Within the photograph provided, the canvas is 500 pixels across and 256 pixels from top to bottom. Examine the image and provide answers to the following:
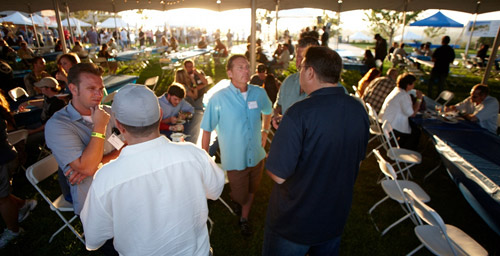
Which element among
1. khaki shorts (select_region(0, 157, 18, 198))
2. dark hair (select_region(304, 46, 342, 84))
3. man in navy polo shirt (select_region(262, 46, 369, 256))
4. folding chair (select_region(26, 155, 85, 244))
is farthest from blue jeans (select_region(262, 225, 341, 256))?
khaki shorts (select_region(0, 157, 18, 198))

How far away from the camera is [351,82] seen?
34.1 ft

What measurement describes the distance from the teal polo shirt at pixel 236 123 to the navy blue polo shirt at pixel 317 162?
924 millimetres

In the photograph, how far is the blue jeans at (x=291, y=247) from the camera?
1.65 meters

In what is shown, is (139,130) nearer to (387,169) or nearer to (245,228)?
(245,228)

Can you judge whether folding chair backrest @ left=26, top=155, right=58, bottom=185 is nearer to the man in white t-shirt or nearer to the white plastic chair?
the white plastic chair

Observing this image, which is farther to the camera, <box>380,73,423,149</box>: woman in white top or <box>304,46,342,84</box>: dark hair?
<box>380,73,423,149</box>: woman in white top

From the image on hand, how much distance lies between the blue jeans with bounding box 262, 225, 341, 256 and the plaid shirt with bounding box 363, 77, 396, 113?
421cm

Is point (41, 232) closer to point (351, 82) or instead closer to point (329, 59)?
point (329, 59)

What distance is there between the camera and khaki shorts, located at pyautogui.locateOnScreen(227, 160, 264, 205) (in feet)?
8.68

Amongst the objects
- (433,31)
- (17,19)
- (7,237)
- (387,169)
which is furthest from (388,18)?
(17,19)

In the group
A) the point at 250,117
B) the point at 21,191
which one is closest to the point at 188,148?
the point at 250,117

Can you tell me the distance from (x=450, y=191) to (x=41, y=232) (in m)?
Answer: 5.73

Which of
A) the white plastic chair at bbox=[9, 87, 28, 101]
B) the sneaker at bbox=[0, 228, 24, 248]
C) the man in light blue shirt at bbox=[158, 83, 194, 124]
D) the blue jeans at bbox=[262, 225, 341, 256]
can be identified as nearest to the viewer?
the blue jeans at bbox=[262, 225, 341, 256]

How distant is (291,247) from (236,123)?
1.22 metres
